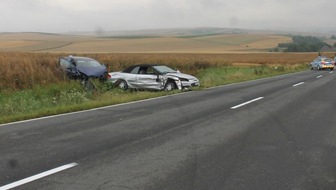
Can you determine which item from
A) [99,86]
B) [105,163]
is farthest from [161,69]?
[105,163]

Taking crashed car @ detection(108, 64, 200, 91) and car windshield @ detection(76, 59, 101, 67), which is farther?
car windshield @ detection(76, 59, 101, 67)

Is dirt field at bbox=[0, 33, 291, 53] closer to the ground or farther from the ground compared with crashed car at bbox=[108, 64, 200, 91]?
closer to the ground

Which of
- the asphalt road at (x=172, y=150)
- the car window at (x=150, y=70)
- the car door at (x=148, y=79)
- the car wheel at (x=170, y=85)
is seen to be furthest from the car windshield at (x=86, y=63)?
the asphalt road at (x=172, y=150)

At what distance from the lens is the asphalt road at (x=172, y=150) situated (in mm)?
4914

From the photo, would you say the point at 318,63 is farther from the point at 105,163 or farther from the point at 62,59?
the point at 105,163

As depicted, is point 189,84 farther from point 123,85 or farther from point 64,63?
point 64,63

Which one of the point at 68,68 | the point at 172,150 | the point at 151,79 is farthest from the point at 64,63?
the point at 172,150

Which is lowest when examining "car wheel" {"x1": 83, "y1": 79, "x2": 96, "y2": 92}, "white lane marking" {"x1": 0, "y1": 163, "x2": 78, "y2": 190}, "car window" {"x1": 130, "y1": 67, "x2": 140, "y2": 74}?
"car wheel" {"x1": 83, "y1": 79, "x2": 96, "y2": 92}

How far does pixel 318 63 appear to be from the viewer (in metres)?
47.1

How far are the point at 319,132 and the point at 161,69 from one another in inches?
449

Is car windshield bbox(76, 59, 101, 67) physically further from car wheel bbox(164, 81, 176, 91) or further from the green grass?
car wheel bbox(164, 81, 176, 91)

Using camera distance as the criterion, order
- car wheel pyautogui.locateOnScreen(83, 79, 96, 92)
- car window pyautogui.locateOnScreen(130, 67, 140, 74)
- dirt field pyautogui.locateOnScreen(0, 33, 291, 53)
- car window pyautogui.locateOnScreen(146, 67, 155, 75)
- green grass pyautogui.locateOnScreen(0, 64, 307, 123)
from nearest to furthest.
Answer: green grass pyautogui.locateOnScreen(0, 64, 307, 123), car wheel pyautogui.locateOnScreen(83, 79, 96, 92), car window pyautogui.locateOnScreen(146, 67, 155, 75), car window pyautogui.locateOnScreen(130, 67, 140, 74), dirt field pyautogui.locateOnScreen(0, 33, 291, 53)

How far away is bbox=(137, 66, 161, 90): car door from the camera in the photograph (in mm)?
18266

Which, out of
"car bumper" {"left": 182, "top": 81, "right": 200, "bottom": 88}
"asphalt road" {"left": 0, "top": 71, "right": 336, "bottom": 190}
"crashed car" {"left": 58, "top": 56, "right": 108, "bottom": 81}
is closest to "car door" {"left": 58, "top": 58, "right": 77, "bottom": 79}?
"crashed car" {"left": 58, "top": 56, "right": 108, "bottom": 81}
